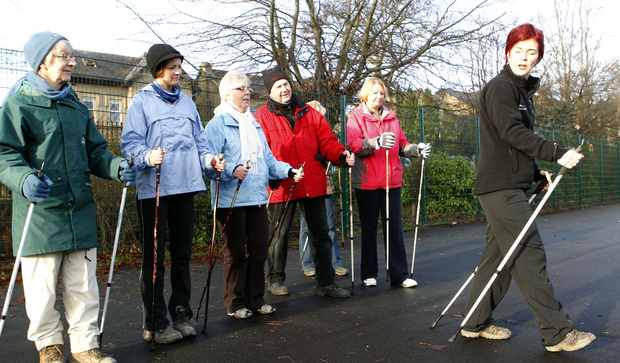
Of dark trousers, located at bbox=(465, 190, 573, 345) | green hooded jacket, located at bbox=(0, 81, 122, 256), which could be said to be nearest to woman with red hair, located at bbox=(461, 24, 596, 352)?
dark trousers, located at bbox=(465, 190, 573, 345)

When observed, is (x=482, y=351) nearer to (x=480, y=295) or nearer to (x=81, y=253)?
(x=480, y=295)

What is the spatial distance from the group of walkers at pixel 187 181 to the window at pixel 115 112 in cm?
260

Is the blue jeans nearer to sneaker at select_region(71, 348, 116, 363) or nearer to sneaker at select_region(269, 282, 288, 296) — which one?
sneaker at select_region(269, 282, 288, 296)

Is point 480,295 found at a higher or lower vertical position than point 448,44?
lower

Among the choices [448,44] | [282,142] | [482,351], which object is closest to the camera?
[482,351]

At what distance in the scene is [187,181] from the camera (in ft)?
13.7

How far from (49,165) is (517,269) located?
9.81ft

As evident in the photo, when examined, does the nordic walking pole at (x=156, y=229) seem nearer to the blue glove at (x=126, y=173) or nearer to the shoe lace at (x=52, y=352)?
the blue glove at (x=126, y=173)

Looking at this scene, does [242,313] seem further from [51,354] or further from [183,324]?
[51,354]

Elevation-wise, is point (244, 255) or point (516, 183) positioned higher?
point (516, 183)

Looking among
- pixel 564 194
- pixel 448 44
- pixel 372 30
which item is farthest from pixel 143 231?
pixel 564 194

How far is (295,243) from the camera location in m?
9.57

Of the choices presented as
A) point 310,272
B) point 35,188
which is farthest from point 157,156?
point 310,272

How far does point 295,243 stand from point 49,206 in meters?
6.32
